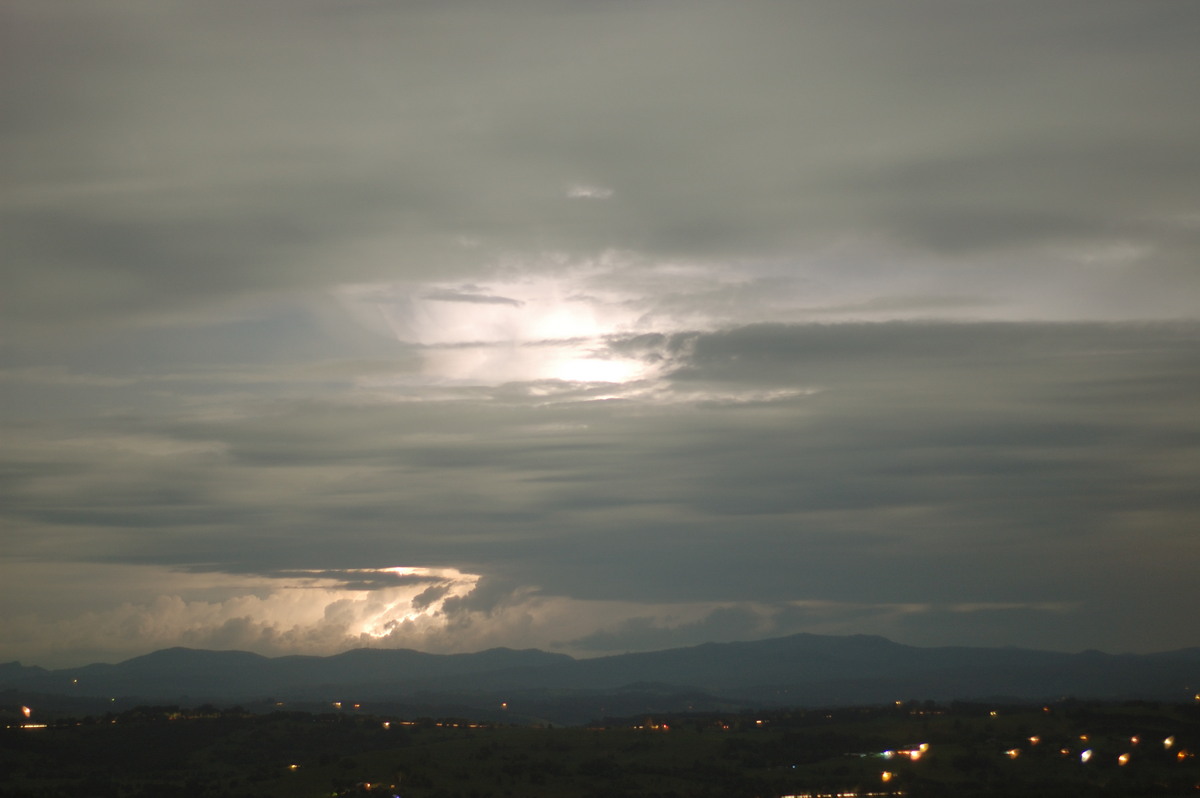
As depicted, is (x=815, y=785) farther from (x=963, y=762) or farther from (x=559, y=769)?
(x=559, y=769)

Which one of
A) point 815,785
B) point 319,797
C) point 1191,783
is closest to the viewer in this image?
point 1191,783

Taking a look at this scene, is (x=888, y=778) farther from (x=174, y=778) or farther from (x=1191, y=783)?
(x=174, y=778)

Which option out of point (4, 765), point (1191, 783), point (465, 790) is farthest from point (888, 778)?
point (4, 765)

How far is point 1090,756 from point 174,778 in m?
145

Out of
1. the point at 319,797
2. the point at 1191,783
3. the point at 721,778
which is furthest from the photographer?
the point at 721,778

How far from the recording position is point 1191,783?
508ft

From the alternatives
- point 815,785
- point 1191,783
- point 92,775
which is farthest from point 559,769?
point 1191,783

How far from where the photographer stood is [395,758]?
7657 inches

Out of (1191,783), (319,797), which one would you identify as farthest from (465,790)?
(1191,783)

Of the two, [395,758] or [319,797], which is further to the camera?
[395,758]

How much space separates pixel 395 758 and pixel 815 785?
67.9 meters

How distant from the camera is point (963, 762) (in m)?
181

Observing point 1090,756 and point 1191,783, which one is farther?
point 1090,756

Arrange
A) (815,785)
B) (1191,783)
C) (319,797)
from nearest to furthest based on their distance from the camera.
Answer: (1191,783)
(319,797)
(815,785)
